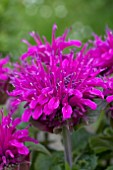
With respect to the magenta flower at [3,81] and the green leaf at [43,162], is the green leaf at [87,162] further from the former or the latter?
the magenta flower at [3,81]

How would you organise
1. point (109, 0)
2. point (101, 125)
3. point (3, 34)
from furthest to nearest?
1. point (109, 0)
2. point (3, 34)
3. point (101, 125)

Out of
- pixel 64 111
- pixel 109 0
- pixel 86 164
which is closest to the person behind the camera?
pixel 64 111

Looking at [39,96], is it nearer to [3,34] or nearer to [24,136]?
[24,136]

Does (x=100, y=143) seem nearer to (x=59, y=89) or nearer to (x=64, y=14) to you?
(x=59, y=89)

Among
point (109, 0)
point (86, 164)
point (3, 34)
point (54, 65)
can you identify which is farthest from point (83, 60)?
point (109, 0)

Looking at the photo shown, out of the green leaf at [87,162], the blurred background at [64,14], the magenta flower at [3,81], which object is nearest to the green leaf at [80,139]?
the green leaf at [87,162]

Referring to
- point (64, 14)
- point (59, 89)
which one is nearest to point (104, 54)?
point (59, 89)
